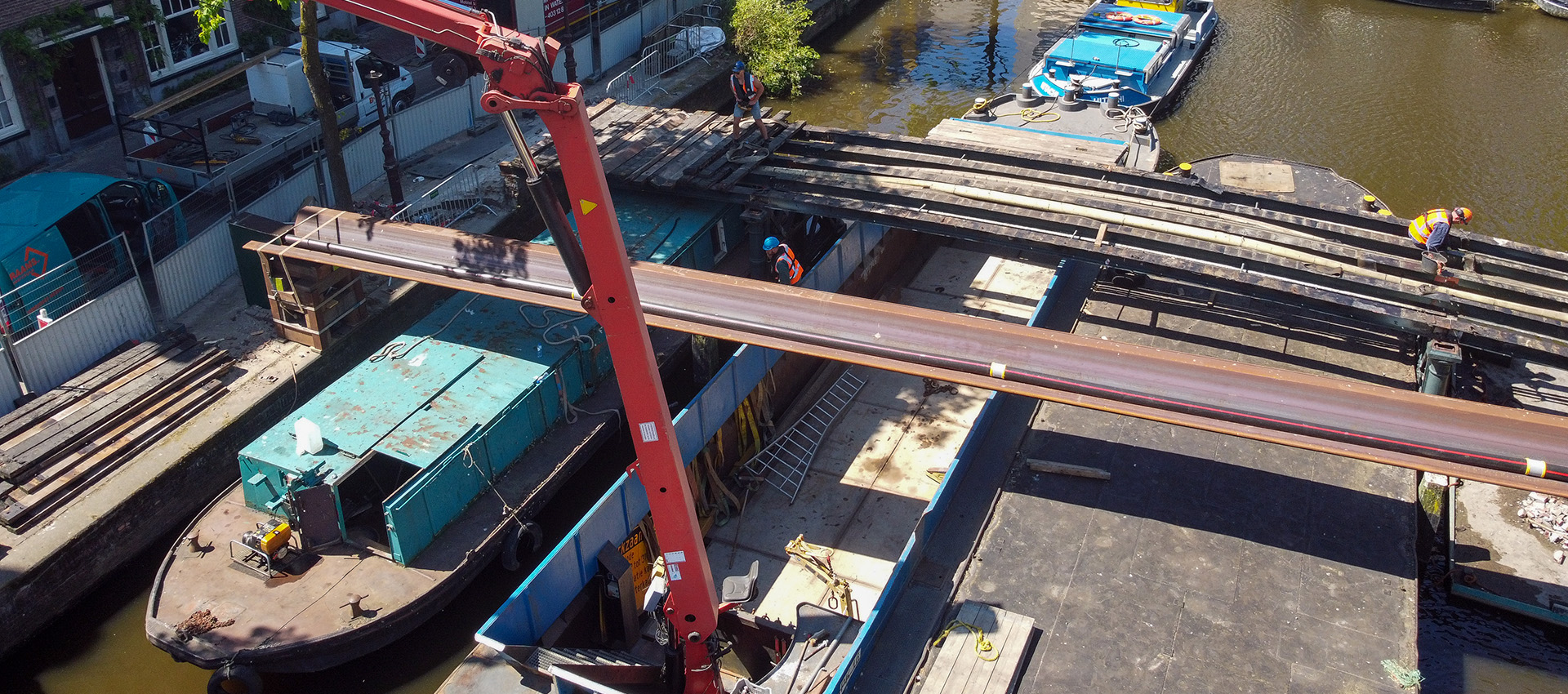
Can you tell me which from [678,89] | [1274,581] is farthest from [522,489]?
[678,89]

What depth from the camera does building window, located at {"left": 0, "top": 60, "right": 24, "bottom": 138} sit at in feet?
71.4

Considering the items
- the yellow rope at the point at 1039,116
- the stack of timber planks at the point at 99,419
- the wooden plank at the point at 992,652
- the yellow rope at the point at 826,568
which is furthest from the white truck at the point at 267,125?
the wooden plank at the point at 992,652

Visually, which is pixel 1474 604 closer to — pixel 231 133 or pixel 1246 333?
pixel 1246 333

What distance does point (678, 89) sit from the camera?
1115 inches

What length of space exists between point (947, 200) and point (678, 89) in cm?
1291

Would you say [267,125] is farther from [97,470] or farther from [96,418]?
[97,470]

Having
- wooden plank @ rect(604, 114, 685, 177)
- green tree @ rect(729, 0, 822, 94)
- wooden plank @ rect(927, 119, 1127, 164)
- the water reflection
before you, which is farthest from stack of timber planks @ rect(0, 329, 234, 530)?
the water reflection

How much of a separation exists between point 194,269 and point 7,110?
7.58m

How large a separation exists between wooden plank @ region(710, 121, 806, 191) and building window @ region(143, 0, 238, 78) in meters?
13.9

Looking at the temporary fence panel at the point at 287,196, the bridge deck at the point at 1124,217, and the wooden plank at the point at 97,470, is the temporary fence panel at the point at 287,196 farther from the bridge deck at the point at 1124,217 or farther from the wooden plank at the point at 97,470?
the bridge deck at the point at 1124,217

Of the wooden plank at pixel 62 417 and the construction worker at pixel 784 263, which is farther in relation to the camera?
the construction worker at pixel 784 263

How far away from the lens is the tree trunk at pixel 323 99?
56.6ft

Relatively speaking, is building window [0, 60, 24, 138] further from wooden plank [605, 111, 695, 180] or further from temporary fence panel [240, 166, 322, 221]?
wooden plank [605, 111, 695, 180]

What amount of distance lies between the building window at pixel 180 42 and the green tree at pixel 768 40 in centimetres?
1274
